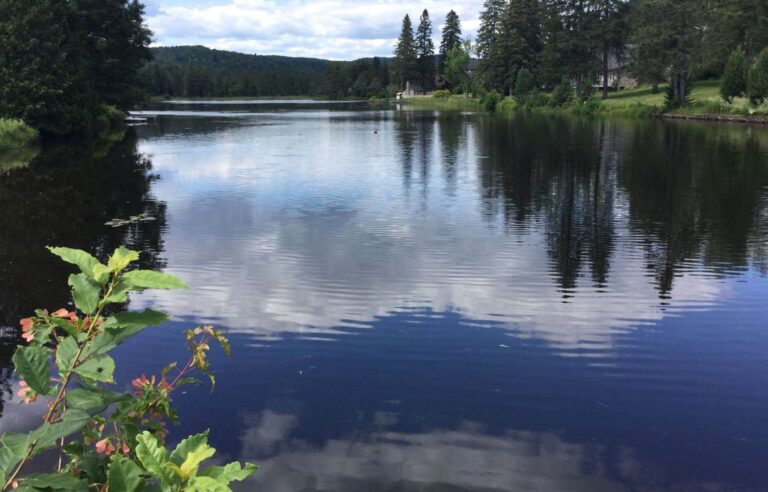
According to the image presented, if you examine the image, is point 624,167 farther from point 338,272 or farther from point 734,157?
point 338,272

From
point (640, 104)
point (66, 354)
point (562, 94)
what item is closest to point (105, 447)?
point (66, 354)

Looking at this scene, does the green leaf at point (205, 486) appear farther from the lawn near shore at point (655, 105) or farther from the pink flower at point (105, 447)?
the lawn near shore at point (655, 105)

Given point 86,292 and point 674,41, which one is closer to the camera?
point 86,292

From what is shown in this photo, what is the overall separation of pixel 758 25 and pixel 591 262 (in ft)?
215

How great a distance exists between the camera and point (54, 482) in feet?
7.61

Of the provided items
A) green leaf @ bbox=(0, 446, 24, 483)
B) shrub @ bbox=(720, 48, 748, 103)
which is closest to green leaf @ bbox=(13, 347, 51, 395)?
green leaf @ bbox=(0, 446, 24, 483)

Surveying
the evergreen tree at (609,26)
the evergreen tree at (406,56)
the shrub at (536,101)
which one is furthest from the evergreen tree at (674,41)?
the evergreen tree at (406,56)

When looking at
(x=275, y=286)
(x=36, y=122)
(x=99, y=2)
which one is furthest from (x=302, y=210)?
(x=99, y=2)

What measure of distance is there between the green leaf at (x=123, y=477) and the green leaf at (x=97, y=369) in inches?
12.5

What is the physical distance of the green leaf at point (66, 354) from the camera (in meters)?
2.49

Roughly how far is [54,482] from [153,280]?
2.63ft

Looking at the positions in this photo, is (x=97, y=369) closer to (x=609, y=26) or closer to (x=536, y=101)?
(x=536, y=101)

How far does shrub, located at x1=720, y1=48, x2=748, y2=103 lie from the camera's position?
56.3 meters

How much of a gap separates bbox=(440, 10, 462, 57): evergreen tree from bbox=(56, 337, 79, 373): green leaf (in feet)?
497
